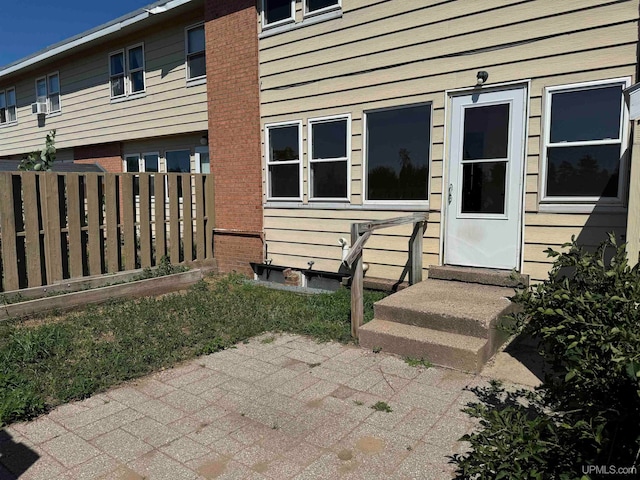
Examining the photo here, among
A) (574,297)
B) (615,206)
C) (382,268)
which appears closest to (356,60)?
(382,268)

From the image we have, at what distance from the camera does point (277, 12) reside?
Result: 24.8 ft

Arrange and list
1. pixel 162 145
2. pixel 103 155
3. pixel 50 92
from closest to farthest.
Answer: pixel 162 145 < pixel 103 155 < pixel 50 92

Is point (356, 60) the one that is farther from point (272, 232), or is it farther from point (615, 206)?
point (615, 206)

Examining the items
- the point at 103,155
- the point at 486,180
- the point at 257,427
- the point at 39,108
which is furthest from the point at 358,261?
the point at 39,108

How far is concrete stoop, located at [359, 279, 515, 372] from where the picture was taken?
13.7 ft

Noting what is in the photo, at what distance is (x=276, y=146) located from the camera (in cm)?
784

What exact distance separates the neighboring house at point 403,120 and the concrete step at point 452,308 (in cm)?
59

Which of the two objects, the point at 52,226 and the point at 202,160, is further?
the point at 202,160

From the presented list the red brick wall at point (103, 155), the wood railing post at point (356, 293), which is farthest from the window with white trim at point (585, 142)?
the red brick wall at point (103, 155)

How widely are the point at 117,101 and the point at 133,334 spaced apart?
29.0 ft

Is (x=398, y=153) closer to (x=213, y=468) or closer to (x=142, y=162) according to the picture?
(x=213, y=468)

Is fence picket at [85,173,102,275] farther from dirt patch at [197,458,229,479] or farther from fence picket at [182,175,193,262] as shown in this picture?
dirt patch at [197,458,229,479]

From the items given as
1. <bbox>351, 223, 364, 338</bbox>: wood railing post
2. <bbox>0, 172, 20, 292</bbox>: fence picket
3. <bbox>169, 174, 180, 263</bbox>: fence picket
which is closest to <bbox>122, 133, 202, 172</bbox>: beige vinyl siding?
<bbox>169, 174, 180, 263</bbox>: fence picket

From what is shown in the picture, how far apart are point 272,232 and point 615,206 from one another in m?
5.12
